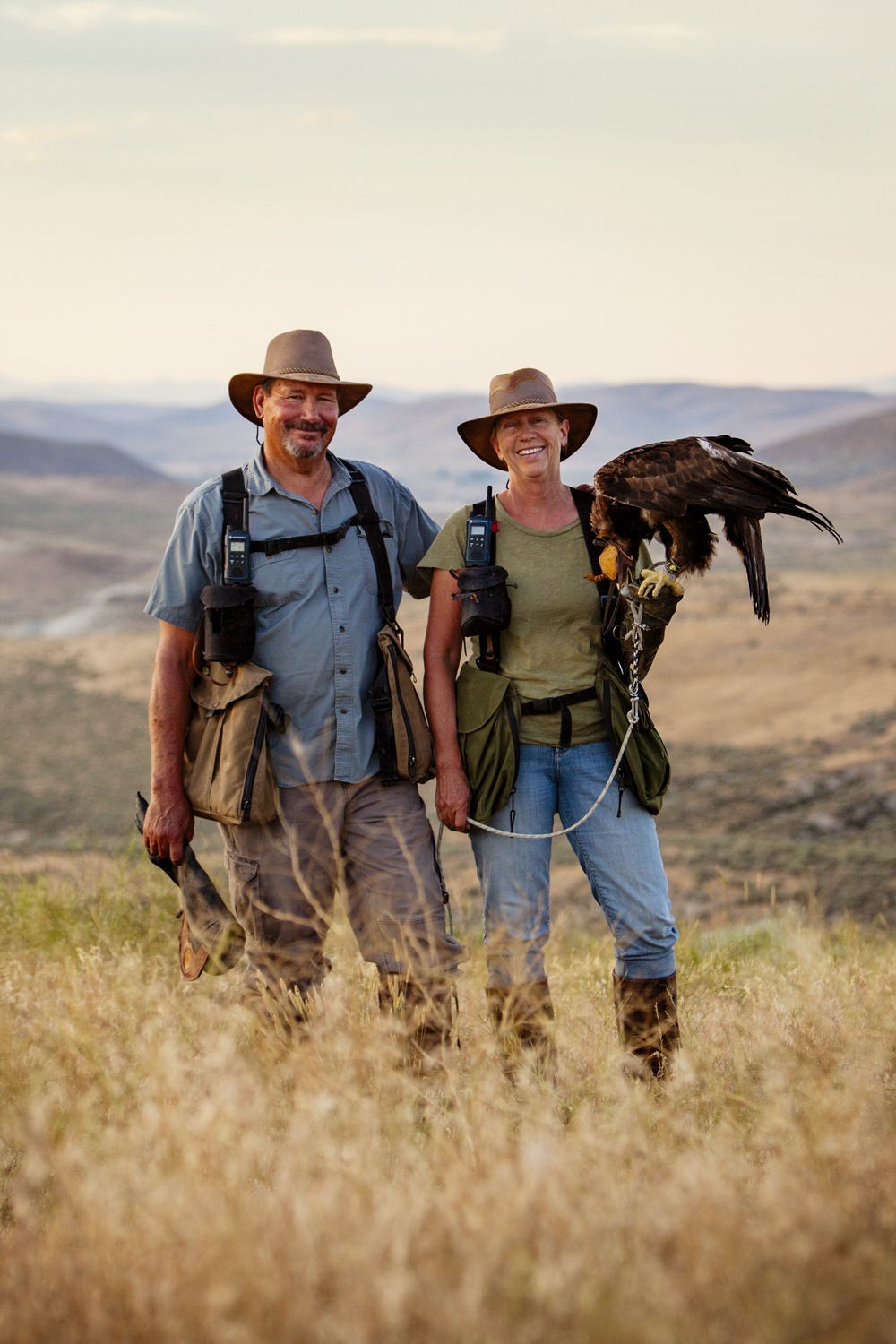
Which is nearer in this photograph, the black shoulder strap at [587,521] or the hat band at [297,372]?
the black shoulder strap at [587,521]

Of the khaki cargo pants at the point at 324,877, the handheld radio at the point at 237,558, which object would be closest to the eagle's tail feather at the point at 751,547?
the khaki cargo pants at the point at 324,877

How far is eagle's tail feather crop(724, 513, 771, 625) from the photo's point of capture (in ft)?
10.9

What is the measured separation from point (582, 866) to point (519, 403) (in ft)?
4.42

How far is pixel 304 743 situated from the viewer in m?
3.35

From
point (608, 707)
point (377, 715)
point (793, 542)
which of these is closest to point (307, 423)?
point (377, 715)

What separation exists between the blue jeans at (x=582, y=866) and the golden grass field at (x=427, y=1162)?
0.27 metres

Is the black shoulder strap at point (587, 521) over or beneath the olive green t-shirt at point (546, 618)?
over

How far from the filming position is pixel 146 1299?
71.3 inches

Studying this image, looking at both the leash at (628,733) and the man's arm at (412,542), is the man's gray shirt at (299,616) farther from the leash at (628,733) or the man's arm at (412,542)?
the leash at (628,733)

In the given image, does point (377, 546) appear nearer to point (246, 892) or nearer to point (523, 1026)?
point (246, 892)

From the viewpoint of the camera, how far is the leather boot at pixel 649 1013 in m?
3.22

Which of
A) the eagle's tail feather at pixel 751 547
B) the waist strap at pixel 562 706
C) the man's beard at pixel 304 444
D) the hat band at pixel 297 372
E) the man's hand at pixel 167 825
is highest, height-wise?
the hat band at pixel 297 372

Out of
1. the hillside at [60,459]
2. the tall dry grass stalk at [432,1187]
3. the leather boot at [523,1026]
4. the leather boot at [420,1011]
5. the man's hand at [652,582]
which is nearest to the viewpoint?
the tall dry grass stalk at [432,1187]

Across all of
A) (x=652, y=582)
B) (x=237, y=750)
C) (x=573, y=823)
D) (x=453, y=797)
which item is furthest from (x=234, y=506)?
(x=573, y=823)
